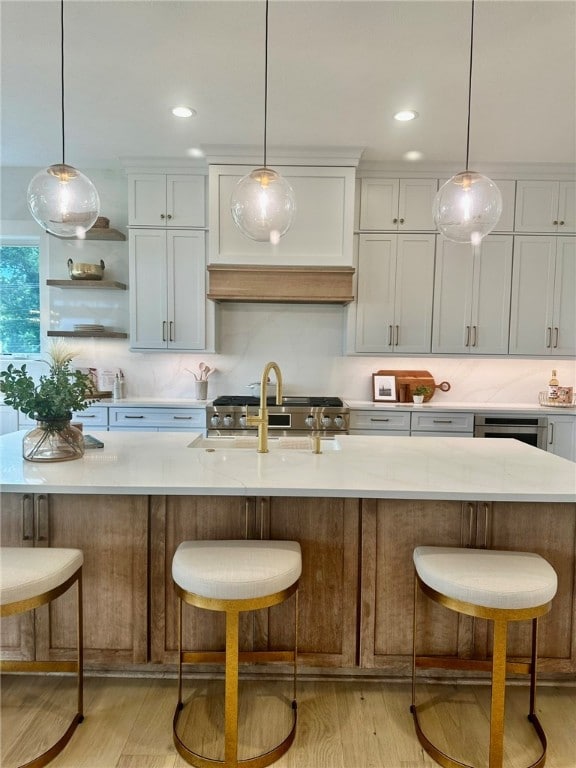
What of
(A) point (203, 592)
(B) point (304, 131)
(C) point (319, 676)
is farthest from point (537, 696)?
(B) point (304, 131)

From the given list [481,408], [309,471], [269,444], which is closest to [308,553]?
[309,471]

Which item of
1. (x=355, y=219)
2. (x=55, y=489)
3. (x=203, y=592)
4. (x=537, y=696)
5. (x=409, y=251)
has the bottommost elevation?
(x=537, y=696)

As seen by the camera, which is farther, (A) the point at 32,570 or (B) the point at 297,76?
(B) the point at 297,76

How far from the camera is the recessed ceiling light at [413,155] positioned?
3656 millimetres

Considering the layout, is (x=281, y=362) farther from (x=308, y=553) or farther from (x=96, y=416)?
(x=308, y=553)

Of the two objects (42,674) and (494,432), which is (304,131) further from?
(42,674)

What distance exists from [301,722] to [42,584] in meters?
1.06

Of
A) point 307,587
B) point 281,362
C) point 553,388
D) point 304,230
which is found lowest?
point 307,587

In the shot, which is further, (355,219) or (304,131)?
(355,219)

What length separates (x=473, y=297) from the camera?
4.02 meters

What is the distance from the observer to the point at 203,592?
1439 millimetres

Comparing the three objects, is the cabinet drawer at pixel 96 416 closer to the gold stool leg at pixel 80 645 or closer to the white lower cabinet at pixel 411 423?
the white lower cabinet at pixel 411 423

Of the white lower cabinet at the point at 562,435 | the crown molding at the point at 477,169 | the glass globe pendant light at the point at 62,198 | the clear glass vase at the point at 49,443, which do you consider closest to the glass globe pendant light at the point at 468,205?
the glass globe pendant light at the point at 62,198

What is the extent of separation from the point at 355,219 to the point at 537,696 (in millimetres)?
3352
